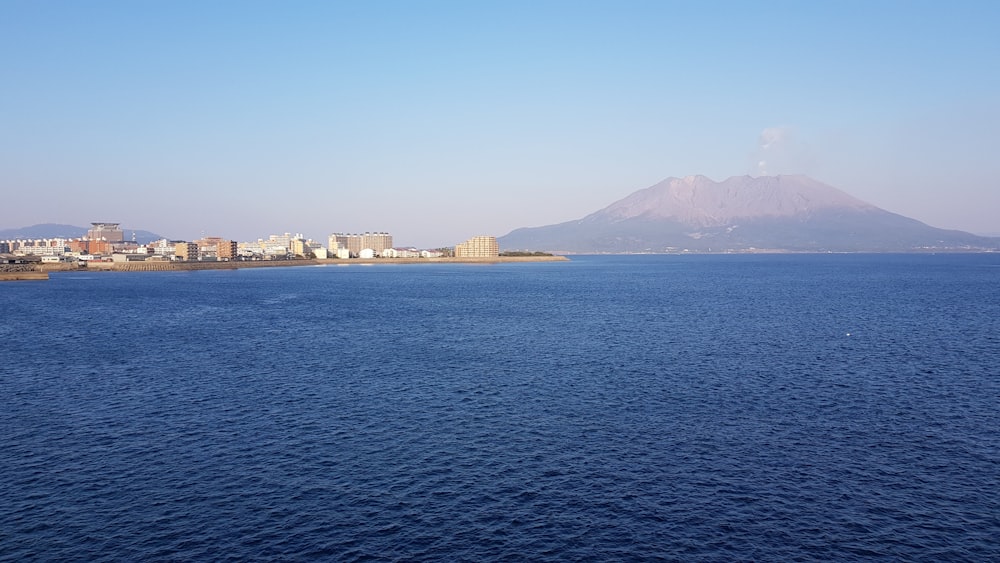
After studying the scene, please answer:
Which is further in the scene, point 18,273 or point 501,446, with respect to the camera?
point 18,273

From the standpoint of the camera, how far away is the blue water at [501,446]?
22.0 metres

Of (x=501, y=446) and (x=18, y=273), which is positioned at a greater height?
(x=18, y=273)

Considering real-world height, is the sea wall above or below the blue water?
above

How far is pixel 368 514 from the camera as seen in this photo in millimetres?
23703

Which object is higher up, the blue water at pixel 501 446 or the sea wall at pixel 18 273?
the sea wall at pixel 18 273

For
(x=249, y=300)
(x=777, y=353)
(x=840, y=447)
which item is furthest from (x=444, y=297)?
(x=840, y=447)

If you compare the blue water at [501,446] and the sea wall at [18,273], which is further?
the sea wall at [18,273]

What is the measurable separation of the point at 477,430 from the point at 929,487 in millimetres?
19609

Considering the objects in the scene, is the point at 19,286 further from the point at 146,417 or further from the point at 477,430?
the point at 477,430

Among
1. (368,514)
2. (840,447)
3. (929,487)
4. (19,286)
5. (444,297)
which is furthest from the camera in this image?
(19,286)

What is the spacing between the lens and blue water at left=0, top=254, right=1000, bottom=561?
868 inches

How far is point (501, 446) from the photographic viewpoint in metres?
30.7

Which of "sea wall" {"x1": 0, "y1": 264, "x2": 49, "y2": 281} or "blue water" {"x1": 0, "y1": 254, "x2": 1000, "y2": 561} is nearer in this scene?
"blue water" {"x1": 0, "y1": 254, "x2": 1000, "y2": 561}

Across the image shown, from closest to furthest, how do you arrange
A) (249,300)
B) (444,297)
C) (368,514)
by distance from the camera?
(368,514), (249,300), (444,297)
